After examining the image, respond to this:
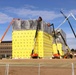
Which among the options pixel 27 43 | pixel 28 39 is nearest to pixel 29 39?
pixel 28 39

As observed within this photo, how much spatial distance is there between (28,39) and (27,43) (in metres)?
1.62

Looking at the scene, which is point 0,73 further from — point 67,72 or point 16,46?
point 16,46

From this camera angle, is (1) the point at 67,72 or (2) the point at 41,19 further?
(2) the point at 41,19

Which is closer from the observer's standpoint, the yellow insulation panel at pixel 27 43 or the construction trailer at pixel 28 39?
the construction trailer at pixel 28 39

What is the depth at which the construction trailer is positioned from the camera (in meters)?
84.4

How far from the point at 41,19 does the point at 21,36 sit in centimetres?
1044

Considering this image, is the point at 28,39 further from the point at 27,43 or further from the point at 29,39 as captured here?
the point at 27,43

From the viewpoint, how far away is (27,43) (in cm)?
8938

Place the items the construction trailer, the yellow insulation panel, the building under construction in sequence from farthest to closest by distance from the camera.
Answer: the yellow insulation panel → the construction trailer → the building under construction

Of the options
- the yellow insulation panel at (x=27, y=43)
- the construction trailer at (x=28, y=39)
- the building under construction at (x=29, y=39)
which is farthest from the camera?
the yellow insulation panel at (x=27, y=43)

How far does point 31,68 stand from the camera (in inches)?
1284

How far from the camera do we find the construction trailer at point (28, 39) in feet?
277

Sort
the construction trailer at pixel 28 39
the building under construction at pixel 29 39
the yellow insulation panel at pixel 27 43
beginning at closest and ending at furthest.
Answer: the building under construction at pixel 29 39, the construction trailer at pixel 28 39, the yellow insulation panel at pixel 27 43

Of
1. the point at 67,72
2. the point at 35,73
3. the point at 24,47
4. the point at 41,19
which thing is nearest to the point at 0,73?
the point at 35,73
